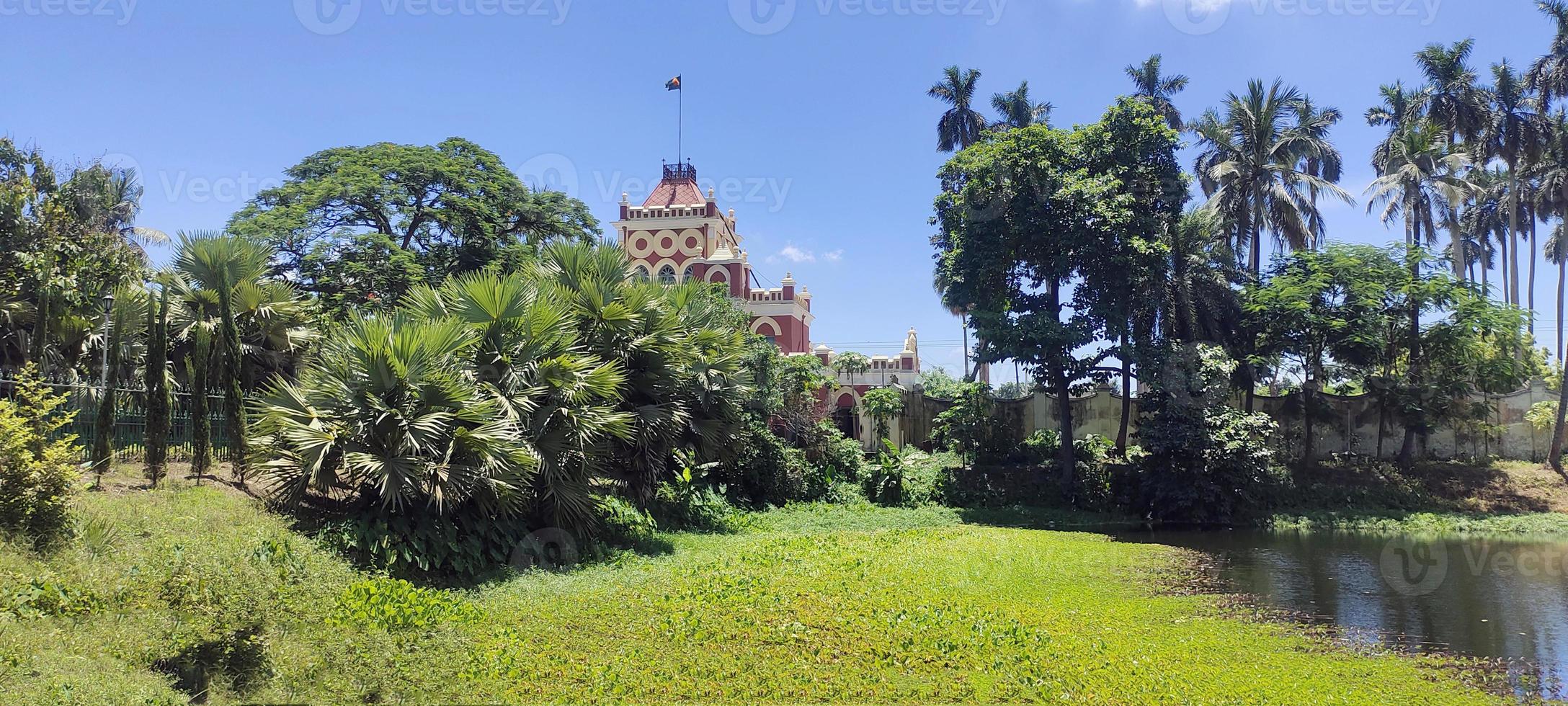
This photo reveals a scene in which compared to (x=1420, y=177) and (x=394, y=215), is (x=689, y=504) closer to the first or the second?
(x=394, y=215)

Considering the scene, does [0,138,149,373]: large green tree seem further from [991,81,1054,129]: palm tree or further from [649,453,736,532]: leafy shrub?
[991,81,1054,129]: palm tree

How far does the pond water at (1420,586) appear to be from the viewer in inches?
343

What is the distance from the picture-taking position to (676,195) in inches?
1511

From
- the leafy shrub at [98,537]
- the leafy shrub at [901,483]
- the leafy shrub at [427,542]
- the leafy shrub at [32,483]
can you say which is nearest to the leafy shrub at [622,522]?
the leafy shrub at [427,542]

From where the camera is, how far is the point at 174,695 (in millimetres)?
5449

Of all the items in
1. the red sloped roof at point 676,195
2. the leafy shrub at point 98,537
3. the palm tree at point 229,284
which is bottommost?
the leafy shrub at point 98,537

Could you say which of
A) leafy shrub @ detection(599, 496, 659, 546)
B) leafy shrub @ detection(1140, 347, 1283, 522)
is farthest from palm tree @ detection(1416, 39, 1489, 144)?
leafy shrub @ detection(599, 496, 659, 546)

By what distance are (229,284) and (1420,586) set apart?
16708mm

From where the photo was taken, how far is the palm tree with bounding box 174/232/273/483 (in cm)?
1099

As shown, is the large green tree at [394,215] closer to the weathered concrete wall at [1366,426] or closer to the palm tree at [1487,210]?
the weathered concrete wall at [1366,426]

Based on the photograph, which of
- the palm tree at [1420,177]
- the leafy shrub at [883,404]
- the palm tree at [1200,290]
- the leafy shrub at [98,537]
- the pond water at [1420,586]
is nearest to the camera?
the leafy shrub at [98,537]

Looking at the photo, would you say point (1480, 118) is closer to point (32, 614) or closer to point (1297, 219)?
point (1297, 219)

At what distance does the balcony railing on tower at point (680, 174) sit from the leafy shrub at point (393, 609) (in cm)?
3259

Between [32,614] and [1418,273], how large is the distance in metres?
25.9
